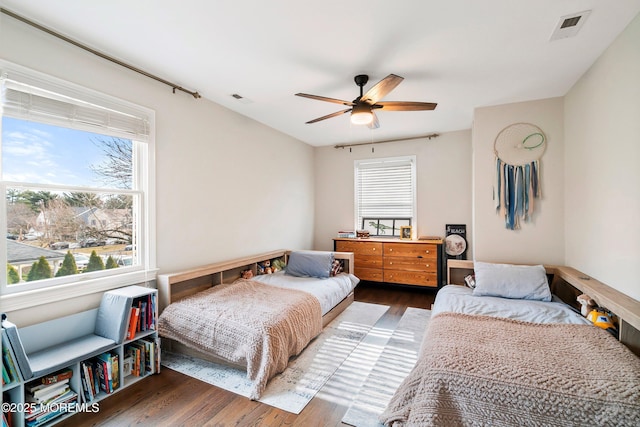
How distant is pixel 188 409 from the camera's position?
1968mm

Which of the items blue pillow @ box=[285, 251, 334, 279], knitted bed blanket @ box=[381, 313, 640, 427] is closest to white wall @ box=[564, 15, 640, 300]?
knitted bed blanket @ box=[381, 313, 640, 427]

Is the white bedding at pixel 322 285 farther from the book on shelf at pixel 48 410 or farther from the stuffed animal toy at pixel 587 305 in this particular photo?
the stuffed animal toy at pixel 587 305

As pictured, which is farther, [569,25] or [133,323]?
[133,323]

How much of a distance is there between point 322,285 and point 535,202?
2.66m

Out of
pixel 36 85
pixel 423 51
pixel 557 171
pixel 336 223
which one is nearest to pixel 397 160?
pixel 336 223

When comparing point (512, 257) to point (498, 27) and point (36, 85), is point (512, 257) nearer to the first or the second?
point (498, 27)

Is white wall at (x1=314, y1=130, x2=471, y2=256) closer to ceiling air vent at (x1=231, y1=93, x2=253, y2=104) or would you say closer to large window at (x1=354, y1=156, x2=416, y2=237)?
large window at (x1=354, y1=156, x2=416, y2=237)

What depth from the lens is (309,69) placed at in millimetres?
2586

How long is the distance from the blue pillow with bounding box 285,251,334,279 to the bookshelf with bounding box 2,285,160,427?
1.93 m

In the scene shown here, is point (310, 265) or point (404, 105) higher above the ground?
point (404, 105)

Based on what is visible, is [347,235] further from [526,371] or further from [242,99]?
[526,371]

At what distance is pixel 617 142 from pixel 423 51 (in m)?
1.62

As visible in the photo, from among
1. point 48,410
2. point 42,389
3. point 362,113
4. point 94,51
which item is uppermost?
point 94,51

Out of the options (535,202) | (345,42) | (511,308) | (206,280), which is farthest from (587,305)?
(206,280)
